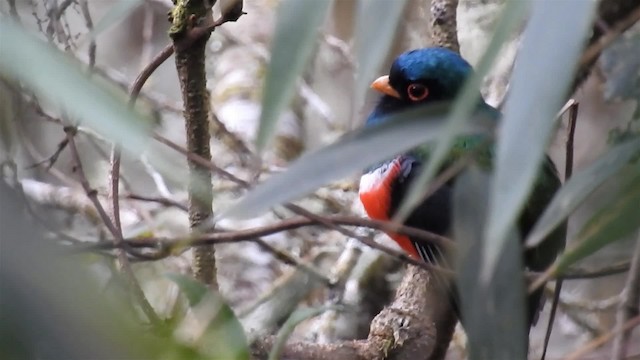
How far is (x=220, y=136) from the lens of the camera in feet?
7.77

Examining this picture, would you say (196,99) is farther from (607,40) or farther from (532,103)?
(532,103)

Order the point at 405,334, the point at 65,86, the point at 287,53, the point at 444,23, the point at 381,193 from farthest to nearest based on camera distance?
the point at 444,23, the point at 381,193, the point at 405,334, the point at 287,53, the point at 65,86

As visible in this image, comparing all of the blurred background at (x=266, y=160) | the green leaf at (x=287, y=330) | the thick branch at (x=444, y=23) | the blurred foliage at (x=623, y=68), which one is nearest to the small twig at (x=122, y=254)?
the blurred background at (x=266, y=160)

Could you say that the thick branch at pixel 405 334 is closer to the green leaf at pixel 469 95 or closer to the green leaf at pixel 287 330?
the green leaf at pixel 287 330

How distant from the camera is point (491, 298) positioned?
939 mm

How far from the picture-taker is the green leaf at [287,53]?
733mm

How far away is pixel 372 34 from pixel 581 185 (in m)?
0.26

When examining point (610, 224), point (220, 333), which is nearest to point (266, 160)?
point (220, 333)

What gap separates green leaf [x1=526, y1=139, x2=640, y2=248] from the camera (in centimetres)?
85

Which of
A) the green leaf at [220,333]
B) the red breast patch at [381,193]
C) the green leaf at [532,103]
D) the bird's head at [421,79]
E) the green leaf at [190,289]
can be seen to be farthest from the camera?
the bird's head at [421,79]

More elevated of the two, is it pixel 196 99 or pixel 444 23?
pixel 444 23

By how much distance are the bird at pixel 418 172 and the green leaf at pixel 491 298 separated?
11.4 inches

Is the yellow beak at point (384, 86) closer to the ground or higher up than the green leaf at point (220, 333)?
higher up

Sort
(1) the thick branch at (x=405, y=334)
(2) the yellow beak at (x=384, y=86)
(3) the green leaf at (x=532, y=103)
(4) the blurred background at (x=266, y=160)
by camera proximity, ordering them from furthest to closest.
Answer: (2) the yellow beak at (x=384, y=86)
(4) the blurred background at (x=266, y=160)
(1) the thick branch at (x=405, y=334)
(3) the green leaf at (x=532, y=103)
